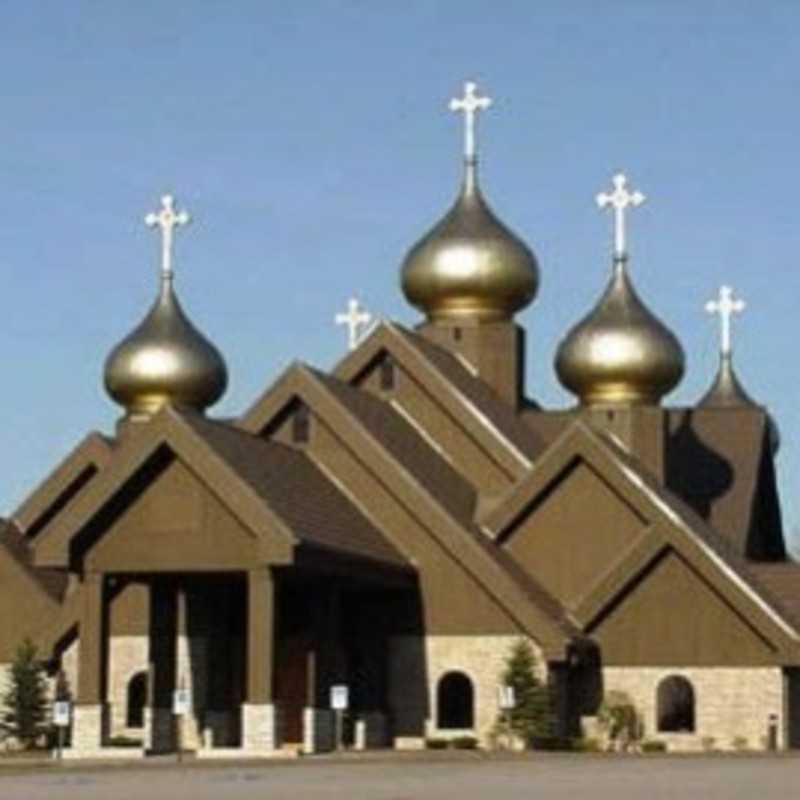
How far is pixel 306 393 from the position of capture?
5303 centimetres

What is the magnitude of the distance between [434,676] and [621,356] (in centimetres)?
1140

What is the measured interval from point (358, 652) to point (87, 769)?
488 inches

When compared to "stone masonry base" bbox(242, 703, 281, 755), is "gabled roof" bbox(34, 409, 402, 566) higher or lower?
higher

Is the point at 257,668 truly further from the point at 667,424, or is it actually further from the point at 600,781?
the point at 667,424

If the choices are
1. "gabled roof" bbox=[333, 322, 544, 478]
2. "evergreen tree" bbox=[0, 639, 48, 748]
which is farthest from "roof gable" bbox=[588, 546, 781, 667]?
"evergreen tree" bbox=[0, 639, 48, 748]

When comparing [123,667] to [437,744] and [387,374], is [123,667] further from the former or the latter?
[387,374]

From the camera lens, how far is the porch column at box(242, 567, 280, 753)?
4428cm

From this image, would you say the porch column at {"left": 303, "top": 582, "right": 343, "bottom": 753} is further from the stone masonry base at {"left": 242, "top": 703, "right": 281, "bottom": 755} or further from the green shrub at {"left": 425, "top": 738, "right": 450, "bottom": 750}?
the stone masonry base at {"left": 242, "top": 703, "right": 281, "bottom": 755}

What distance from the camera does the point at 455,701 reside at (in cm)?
5134

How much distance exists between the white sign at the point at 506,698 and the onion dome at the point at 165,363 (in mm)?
15982

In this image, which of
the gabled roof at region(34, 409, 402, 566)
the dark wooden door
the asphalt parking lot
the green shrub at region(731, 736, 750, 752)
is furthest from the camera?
the green shrub at region(731, 736, 750, 752)

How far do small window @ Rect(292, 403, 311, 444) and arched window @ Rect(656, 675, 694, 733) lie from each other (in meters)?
9.72

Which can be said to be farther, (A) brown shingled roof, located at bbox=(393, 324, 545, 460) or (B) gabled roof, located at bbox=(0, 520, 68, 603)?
(B) gabled roof, located at bbox=(0, 520, 68, 603)

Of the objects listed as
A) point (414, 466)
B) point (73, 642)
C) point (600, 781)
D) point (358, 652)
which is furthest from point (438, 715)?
point (600, 781)
